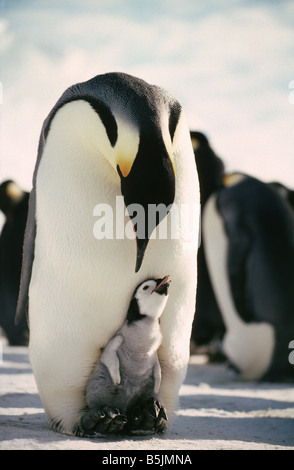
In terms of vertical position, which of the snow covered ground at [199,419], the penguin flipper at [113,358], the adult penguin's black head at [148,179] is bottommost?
the snow covered ground at [199,419]

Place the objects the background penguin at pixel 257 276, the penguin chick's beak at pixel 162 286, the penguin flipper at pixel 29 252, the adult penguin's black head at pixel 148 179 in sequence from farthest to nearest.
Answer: the background penguin at pixel 257 276 < the penguin flipper at pixel 29 252 < the penguin chick's beak at pixel 162 286 < the adult penguin's black head at pixel 148 179

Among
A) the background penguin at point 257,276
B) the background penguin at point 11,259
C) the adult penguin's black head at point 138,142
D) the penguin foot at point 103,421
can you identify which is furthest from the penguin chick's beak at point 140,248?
the background penguin at point 11,259

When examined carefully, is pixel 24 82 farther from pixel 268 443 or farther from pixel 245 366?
pixel 245 366

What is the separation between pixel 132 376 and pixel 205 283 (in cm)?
342

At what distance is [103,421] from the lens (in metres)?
1.84

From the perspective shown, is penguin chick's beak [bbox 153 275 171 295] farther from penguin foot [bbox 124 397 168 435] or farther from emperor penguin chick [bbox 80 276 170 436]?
penguin foot [bbox 124 397 168 435]

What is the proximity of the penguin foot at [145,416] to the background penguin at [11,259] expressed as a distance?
379cm

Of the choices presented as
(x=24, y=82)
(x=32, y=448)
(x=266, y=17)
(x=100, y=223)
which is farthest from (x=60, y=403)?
(x=266, y=17)

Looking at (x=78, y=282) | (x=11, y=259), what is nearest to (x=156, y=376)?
(x=78, y=282)

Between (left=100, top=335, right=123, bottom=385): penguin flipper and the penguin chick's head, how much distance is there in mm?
86

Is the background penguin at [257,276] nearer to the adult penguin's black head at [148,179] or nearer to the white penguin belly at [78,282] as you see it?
the white penguin belly at [78,282]

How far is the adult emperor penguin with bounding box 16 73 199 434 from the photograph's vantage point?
1846 mm

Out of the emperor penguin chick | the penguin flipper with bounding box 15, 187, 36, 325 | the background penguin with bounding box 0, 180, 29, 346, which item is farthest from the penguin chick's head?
the background penguin with bounding box 0, 180, 29, 346

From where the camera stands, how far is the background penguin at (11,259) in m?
5.65
